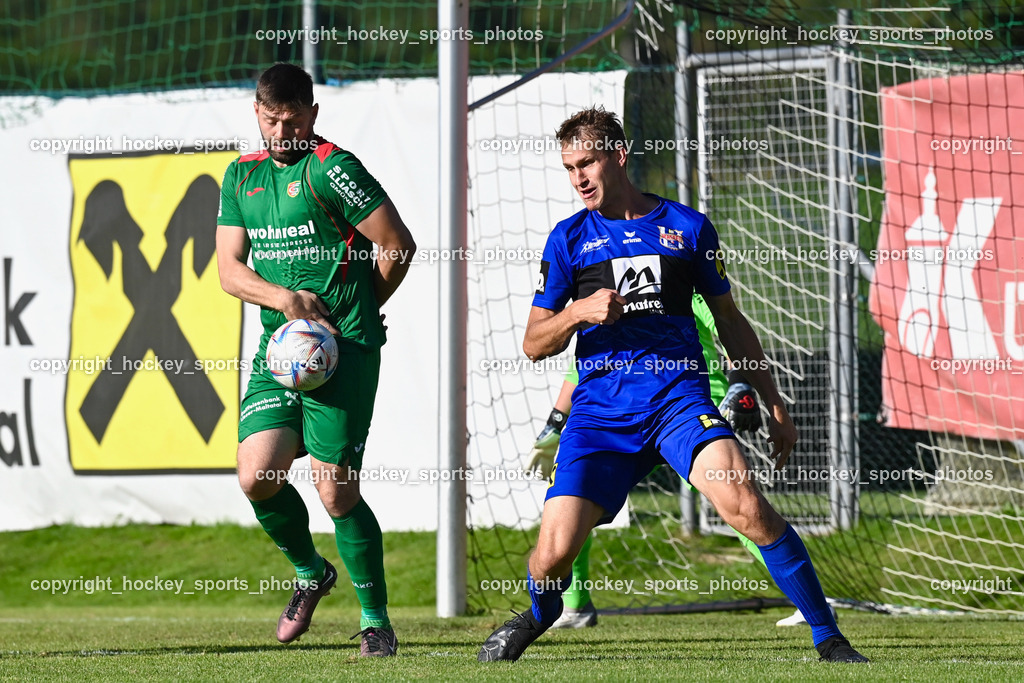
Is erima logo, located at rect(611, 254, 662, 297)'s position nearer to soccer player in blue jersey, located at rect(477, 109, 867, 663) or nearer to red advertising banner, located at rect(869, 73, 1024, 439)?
soccer player in blue jersey, located at rect(477, 109, 867, 663)

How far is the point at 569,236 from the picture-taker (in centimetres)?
485

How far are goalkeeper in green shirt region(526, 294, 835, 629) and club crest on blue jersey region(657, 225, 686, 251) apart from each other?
40.7 inches

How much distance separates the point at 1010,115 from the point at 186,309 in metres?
6.24

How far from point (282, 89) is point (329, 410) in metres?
1.36

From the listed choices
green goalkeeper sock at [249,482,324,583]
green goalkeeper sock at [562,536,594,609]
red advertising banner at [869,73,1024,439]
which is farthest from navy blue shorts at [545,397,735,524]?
red advertising banner at [869,73,1024,439]

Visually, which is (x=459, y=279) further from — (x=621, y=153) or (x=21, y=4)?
(x=21, y=4)

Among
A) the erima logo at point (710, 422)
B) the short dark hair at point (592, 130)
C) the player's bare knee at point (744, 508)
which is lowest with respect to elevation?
the player's bare knee at point (744, 508)

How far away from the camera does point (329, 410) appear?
5.21 meters

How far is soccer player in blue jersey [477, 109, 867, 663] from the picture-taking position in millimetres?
4484

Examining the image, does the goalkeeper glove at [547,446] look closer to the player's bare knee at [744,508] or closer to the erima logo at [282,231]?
the erima logo at [282,231]

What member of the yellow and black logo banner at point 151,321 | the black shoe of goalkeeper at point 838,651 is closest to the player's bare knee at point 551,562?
the black shoe of goalkeeper at point 838,651

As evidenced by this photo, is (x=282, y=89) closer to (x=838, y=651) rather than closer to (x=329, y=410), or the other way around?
(x=329, y=410)

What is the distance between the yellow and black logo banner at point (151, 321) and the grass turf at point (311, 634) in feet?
2.23

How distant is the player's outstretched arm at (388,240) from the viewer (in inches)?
207
